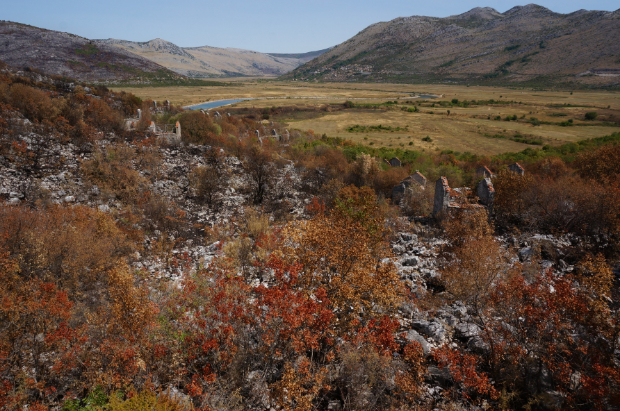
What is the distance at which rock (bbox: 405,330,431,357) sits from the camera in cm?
834

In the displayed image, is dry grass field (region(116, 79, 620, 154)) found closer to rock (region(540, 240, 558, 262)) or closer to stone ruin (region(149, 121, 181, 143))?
stone ruin (region(149, 121, 181, 143))

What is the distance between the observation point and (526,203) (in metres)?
16.4

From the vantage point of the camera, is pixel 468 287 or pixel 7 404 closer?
pixel 7 404

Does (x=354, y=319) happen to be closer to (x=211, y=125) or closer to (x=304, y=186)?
(x=304, y=186)

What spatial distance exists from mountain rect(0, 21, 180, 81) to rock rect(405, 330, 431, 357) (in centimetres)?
8184

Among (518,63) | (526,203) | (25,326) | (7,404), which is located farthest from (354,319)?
(518,63)

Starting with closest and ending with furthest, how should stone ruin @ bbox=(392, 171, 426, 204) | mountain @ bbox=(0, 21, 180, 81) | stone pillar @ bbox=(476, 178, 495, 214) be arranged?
stone pillar @ bbox=(476, 178, 495, 214)
stone ruin @ bbox=(392, 171, 426, 204)
mountain @ bbox=(0, 21, 180, 81)

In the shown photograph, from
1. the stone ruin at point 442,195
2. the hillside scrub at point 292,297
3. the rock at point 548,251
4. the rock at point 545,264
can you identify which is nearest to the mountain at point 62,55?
the hillside scrub at point 292,297

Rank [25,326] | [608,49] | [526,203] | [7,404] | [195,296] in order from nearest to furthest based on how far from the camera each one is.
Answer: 1. [7,404]
2. [25,326]
3. [195,296]
4. [526,203]
5. [608,49]

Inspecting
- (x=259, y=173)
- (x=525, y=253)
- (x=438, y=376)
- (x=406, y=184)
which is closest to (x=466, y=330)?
(x=438, y=376)

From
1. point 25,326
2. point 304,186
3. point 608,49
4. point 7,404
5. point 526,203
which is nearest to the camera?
point 7,404

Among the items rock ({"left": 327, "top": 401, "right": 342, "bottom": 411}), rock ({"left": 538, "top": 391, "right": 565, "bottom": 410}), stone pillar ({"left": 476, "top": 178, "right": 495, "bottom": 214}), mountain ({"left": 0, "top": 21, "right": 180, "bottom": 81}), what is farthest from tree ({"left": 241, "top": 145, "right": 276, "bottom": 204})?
mountain ({"left": 0, "top": 21, "right": 180, "bottom": 81})

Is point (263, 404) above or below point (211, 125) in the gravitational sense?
below

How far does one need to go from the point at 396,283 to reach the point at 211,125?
86.8ft
